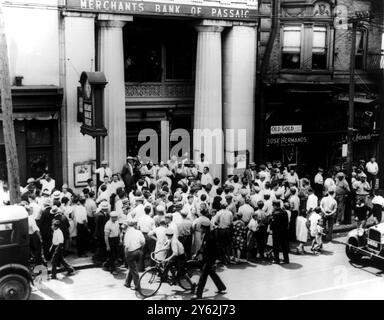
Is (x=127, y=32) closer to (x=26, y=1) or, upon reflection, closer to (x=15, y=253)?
(x=26, y=1)

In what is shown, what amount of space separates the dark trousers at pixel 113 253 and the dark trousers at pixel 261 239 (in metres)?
4.12

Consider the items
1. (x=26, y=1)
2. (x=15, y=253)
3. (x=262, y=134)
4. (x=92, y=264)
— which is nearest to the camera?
(x=15, y=253)

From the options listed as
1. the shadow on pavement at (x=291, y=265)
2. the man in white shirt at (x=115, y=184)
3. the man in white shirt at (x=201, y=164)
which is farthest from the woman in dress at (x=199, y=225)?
the man in white shirt at (x=201, y=164)

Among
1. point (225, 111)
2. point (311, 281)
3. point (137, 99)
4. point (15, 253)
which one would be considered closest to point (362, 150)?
point (225, 111)

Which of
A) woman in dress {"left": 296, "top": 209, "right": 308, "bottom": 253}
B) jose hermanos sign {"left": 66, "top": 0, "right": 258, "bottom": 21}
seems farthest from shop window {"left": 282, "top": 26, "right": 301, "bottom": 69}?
woman in dress {"left": 296, "top": 209, "right": 308, "bottom": 253}

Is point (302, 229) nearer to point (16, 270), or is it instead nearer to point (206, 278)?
point (206, 278)

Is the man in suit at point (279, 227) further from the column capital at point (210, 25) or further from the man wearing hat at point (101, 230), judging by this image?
the column capital at point (210, 25)

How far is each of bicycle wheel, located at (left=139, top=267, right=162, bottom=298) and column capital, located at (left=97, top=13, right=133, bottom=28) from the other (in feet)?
34.5

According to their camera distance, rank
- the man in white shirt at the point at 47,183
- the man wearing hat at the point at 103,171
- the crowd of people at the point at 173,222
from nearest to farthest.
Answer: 1. the crowd of people at the point at 173,222
2. the man in white shirt at the point at 47,183
3. the man wearing hat at the point at 103,171

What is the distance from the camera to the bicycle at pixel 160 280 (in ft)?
45.0

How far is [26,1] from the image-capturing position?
19.8 meters

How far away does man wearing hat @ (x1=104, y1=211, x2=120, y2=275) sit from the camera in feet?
48.9

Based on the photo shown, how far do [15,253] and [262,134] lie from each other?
14.4 meters

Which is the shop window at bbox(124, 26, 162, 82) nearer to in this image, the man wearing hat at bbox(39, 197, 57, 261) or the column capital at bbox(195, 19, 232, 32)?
the column capital at bbox(195, 19, 232, 32)
